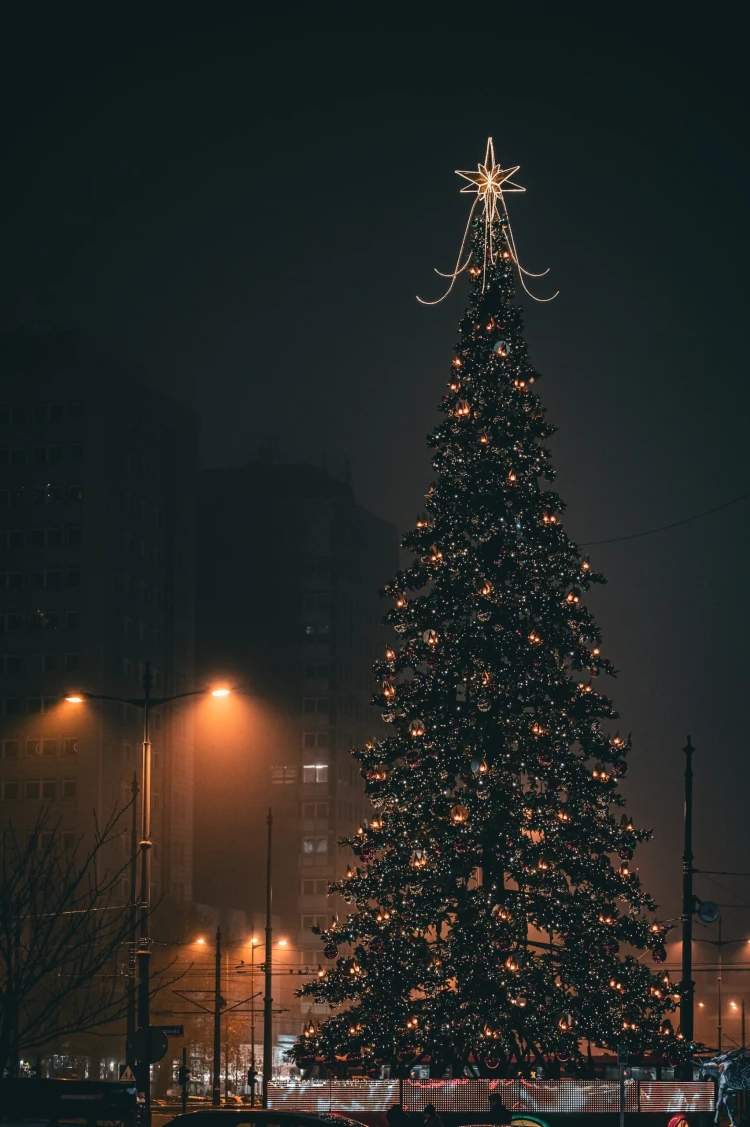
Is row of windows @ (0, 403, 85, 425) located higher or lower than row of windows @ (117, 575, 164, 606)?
higher

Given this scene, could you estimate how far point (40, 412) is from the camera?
13000 cm

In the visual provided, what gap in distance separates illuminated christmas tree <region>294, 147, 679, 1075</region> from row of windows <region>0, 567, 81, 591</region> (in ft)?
314

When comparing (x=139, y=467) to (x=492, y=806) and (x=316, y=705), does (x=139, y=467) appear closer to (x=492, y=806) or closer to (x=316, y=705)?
(x=316, y=705)

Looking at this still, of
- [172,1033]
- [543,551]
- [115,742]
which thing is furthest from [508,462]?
[115,742]

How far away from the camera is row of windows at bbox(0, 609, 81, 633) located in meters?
128

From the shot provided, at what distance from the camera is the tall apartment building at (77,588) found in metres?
126

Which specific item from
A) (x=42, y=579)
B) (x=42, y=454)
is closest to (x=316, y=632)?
(x=42, y=579)

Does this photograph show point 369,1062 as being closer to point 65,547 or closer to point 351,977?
point 351,977

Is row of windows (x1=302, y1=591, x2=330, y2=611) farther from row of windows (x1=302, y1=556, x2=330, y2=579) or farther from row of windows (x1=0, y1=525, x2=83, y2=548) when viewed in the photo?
row of windows (x1=0, y1=525, x2=83, y2=548)

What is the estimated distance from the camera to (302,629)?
16500 centimetres

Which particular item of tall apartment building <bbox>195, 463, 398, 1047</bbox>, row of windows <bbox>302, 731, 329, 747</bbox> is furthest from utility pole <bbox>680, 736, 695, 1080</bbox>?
row of windows <bbox>302, 731, 329, 747</bbox>

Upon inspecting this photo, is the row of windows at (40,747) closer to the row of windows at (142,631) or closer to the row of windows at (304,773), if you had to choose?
the row of windows at (142,631)

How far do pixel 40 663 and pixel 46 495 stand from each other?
39.4ft

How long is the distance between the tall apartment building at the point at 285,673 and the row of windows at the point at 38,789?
34898 millimetres
